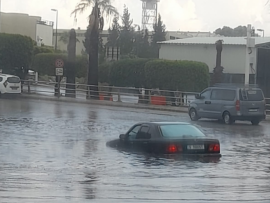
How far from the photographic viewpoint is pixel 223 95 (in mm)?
33438

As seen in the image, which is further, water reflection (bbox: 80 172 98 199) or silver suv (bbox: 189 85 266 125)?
silver suv (bbox: 189 85 266 125)

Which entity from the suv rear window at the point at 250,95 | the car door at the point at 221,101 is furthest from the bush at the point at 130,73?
the suv rear window at the point at 250,95

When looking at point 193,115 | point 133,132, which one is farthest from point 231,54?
point 133,132

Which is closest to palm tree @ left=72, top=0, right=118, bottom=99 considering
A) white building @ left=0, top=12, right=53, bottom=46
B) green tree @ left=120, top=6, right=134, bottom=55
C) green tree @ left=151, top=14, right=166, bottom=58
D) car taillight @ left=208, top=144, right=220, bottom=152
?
car taillight @ left=208, top=144, right=220, bottom=152

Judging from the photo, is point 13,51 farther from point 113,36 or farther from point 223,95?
point 113,36

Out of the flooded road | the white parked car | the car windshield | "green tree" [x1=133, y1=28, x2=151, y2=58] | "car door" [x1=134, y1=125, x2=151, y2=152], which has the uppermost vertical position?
"green tree" [x1=133, y1=28, x2=151, y2=58]

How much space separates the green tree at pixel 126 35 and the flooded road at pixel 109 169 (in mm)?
65844

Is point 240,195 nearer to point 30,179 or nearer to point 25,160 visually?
point 30,179

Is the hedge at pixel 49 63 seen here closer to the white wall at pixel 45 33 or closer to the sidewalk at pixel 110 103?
the sidewalk at pixel 110 103

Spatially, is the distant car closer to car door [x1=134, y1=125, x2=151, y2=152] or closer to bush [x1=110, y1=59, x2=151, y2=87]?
car door [x1=134, y1=125, x2=151, y2=152]

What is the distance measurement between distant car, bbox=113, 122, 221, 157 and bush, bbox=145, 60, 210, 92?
2697cm

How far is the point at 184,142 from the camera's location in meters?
17.8

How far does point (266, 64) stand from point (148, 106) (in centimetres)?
1713

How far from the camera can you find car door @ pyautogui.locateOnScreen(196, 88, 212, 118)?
1336 inches
